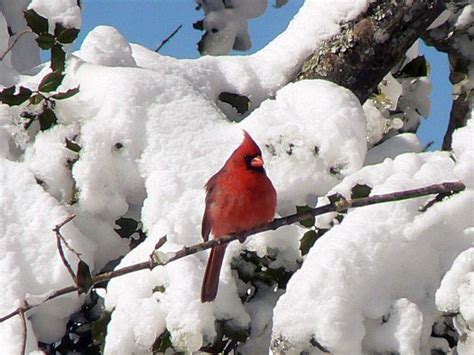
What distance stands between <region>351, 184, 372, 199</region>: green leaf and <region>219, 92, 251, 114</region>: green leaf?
2.78 ft

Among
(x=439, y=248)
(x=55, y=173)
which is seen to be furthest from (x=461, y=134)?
(x=55, y=173)

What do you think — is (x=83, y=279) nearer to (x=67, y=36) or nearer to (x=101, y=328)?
(x=101, y=328)

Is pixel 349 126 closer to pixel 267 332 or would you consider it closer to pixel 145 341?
pixel 267 332

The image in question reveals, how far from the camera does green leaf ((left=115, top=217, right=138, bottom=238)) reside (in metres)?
2.69

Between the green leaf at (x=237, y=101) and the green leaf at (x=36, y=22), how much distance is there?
0.58m

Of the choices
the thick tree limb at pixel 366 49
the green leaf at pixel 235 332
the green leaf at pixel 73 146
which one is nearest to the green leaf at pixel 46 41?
the green leaf at pixel 73 146

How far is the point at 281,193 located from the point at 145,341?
2.15ft

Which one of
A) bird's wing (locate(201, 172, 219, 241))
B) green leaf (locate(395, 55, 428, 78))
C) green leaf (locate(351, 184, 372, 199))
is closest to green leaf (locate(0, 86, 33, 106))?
bird's wing (locate(201, 172, 219, 241))

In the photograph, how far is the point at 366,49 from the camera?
10.8ft

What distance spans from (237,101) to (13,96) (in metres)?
0.73

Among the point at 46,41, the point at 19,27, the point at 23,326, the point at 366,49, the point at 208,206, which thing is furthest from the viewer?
the point at 19,27

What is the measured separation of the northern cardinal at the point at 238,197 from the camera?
2.72 m

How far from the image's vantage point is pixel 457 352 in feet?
6.82

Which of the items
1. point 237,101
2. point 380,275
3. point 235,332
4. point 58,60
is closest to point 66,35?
point 58,60
